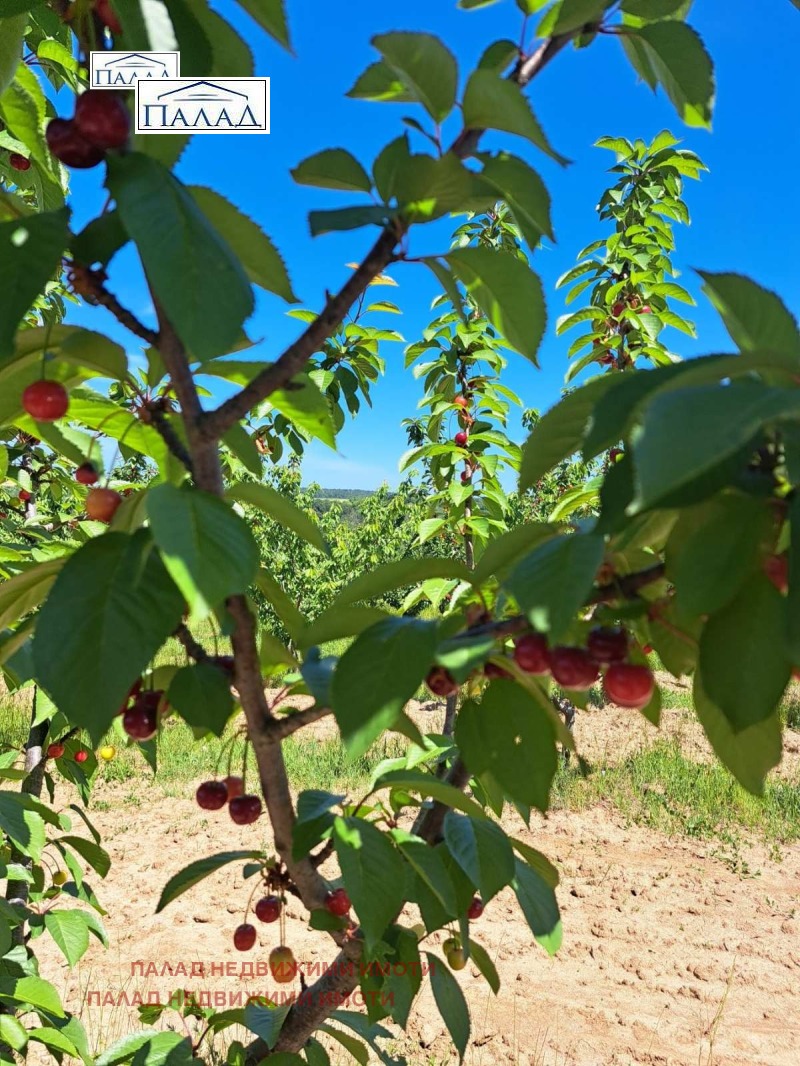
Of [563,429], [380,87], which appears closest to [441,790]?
[563,429]

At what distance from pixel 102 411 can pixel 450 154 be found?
1.41ft

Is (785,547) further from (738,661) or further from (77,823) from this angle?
(77,823)

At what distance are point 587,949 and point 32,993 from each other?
338 cm

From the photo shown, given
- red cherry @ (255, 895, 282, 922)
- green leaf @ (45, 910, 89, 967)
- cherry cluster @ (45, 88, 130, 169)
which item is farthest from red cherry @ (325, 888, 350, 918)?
green leaf @ (45, 910, 89, 967)

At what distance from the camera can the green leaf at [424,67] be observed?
534mm

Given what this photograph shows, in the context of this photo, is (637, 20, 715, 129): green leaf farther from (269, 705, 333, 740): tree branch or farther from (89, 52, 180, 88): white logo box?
(269, 705, 333, 740): tree branch

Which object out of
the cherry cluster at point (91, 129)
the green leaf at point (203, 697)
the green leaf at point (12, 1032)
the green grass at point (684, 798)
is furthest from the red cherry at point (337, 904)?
the green grass at point (684, 798)

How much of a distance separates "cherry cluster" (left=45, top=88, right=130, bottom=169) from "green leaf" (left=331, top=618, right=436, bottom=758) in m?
0.41

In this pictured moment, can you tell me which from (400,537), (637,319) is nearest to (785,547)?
(637,319)

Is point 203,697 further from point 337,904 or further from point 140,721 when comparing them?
point 337,904

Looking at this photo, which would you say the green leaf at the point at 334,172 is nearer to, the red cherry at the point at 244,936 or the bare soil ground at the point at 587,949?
the red cherry at the point at 244,936

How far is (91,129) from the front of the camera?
21.6 inches

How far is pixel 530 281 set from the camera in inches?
25.4

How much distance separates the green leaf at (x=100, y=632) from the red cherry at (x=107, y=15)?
1.54ft
